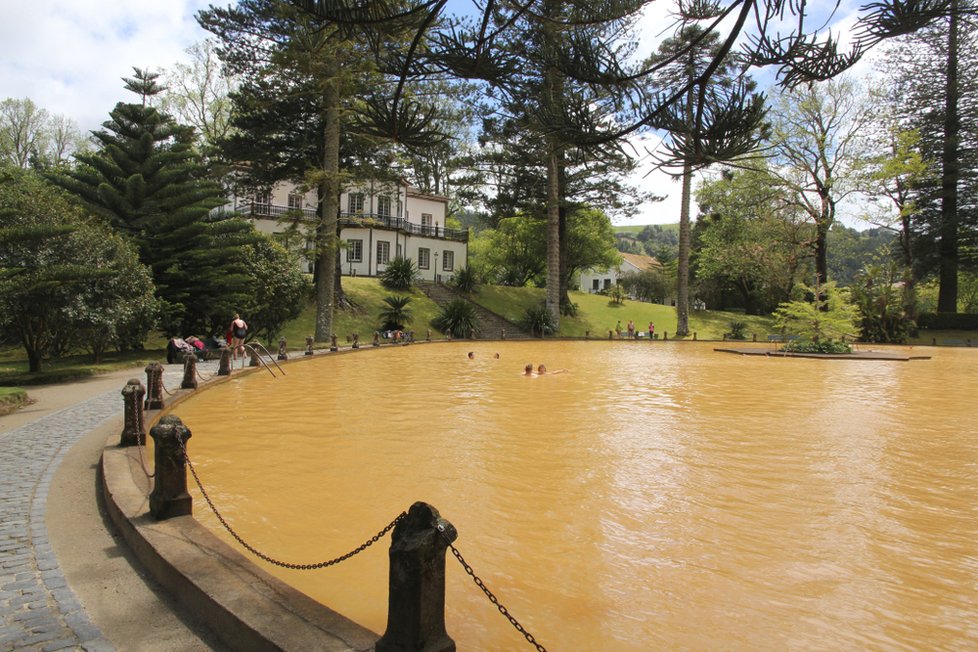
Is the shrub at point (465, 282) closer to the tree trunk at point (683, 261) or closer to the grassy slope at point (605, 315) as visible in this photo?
the grassy slope at point (605, 315)

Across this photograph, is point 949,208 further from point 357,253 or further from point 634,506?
point 634,506

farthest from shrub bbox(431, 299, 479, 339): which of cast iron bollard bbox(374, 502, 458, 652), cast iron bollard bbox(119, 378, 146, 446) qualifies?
cast iron bollard bbox(374, 502, 458, 652)

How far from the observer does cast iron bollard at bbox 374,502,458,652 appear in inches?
88.0

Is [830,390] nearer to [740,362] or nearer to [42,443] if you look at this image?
[740,362]

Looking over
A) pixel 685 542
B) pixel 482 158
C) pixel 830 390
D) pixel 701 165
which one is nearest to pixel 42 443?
pixel 685 542

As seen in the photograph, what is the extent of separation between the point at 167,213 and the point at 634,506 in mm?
19793

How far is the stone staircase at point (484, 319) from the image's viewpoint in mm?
31172

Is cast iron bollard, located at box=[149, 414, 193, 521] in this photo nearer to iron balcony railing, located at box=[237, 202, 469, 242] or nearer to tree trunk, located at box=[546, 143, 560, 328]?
tree trunk, located at box=[546, 143, 560, 328]

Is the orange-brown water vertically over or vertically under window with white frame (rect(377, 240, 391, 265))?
under

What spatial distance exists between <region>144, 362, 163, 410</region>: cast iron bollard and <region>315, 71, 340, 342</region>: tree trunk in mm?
12961

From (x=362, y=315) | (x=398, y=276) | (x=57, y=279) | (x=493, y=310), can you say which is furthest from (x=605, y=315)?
(x=57, y=279)

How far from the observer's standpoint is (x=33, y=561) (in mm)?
3699

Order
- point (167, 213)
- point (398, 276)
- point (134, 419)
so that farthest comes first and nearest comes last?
1. point (398, 276)
2. point (167, 213)
3. point (134, 419)

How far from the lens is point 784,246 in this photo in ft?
126
